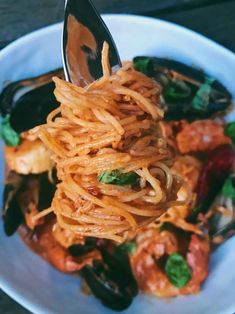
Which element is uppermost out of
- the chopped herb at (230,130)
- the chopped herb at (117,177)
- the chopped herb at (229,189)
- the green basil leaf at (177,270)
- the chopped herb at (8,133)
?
the chopped herb at (117,177)

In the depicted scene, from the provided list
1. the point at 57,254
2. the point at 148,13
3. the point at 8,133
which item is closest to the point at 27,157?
the point at 8,133

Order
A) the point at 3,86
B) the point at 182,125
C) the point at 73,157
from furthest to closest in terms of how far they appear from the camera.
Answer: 1. the point at 182,125
2. the point at 3,86
3. the point at 73,157

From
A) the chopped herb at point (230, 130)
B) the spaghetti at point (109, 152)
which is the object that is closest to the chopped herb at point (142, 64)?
the chopped herb at point (230, 130)

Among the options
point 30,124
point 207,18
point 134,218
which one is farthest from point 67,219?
point 207,18

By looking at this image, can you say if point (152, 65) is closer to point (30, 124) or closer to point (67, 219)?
point (30, 124)

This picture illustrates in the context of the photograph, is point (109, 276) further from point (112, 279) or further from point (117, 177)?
point (117, 177)

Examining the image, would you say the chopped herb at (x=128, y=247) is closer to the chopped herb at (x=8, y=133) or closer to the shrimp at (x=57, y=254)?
the shrimp at (x=57, y=254)

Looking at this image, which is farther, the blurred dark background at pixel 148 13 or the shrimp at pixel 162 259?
the blurred dark background at pixel 148 13
